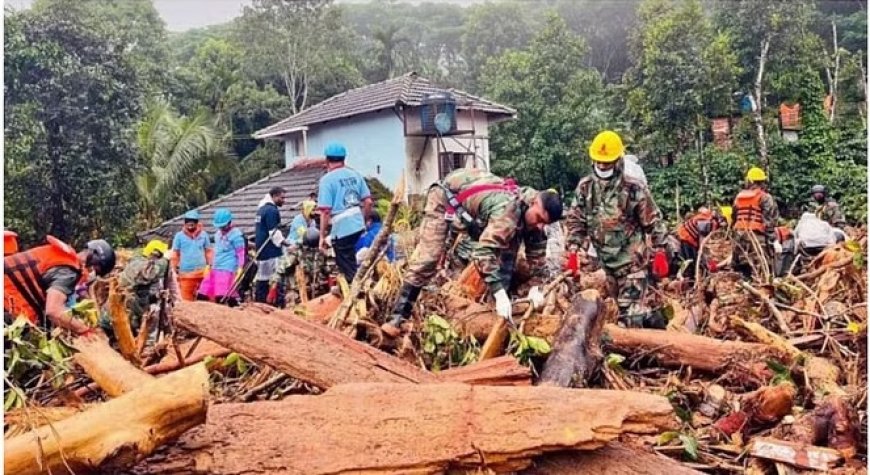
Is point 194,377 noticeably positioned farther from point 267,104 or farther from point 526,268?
point 267,104

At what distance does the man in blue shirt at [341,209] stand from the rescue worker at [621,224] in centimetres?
202

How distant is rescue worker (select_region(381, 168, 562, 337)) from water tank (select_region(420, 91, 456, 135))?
1341 cm

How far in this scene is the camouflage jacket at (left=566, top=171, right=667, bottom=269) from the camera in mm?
5645

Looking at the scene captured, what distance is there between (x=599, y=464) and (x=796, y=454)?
101 centimetres

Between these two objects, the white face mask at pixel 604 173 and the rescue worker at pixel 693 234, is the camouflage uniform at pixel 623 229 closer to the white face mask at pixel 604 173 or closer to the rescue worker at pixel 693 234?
the white face mask at pixel 604 173

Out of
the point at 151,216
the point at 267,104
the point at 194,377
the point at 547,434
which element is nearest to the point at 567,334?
the point at 547,434

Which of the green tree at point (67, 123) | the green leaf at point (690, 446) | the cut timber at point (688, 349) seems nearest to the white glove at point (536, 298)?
the cut timber at point (688, 349)

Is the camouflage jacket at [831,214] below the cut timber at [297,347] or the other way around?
below

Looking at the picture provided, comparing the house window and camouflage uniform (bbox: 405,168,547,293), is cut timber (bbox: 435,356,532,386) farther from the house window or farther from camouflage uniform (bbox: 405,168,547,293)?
the house window

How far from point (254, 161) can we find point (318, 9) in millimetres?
6247

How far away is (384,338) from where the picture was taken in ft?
15.8

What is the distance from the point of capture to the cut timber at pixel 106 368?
377 centimetres

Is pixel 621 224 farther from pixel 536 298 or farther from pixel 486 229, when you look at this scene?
pixel 486 229

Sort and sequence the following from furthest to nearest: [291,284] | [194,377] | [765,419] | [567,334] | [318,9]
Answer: [318,9] < [291,284] < [567,334] < [765,419] < [194,377]
